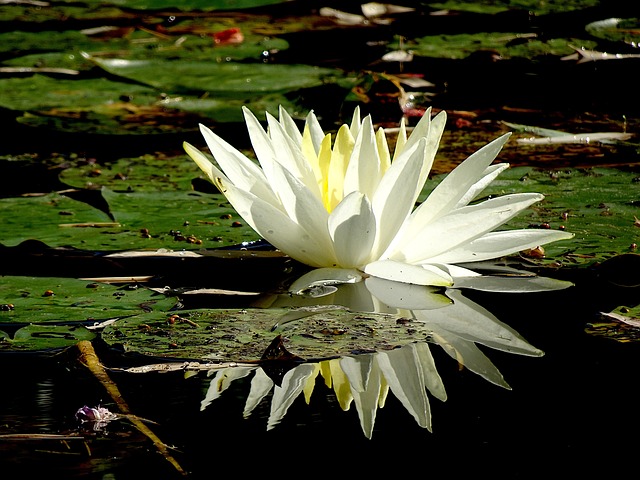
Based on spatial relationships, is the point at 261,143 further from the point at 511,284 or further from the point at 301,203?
the point at 511,284

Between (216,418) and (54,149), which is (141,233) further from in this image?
(54,149)

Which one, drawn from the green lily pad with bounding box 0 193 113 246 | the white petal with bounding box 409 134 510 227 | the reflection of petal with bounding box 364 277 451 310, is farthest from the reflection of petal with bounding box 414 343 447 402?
the green lily pad with bounding box 0 193 113 246

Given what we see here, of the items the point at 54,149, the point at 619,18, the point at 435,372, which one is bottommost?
the point at 435,372

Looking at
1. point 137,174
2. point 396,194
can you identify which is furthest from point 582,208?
point 137,174

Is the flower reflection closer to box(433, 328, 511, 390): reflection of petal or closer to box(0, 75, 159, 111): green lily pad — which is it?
box(433, 328, 511, 390): reflection of petal

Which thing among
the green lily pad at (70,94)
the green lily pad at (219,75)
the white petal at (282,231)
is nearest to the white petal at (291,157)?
the white petal at (282,231)

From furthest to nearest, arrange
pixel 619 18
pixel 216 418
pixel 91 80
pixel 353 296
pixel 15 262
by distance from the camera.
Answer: pixel 619 18 → pixel 91 80 → pixel 15 262 → pixel 353 296 → pixel 216 418

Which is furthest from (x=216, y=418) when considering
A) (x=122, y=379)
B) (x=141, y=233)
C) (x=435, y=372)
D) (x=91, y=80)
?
(x=91, y=80)
